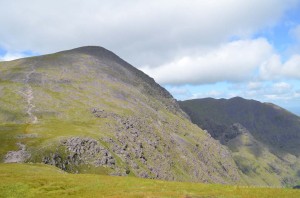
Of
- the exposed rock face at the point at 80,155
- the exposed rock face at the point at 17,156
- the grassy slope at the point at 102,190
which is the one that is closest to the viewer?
the grassy slope at the point at 102,190

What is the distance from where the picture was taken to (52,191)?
49875mm

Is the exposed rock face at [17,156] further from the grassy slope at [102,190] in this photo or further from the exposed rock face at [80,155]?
the grassy slope at [102,190]

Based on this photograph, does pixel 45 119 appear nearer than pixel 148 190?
No

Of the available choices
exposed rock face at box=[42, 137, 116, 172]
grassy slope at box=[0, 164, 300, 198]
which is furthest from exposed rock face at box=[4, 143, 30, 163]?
grassy slope at box=[0, 164, 300, 198]

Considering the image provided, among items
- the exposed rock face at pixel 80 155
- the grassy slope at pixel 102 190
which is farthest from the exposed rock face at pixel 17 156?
the grassy slope at pixel 102 190

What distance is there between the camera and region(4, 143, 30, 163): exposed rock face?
12490cm

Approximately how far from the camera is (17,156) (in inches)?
5054

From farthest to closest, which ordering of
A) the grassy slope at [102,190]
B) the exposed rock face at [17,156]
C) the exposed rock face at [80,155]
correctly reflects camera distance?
the exposed rock face at [80,155]
the exposed rock face at [17,156]
the grassy slope at [102,190]

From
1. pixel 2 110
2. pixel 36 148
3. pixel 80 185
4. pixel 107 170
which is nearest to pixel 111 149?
pixel 107 170

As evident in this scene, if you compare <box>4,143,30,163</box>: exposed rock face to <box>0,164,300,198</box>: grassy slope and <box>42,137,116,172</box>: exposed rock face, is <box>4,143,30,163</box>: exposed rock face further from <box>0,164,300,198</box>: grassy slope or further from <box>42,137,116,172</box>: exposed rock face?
<box>0,164,300,198</box>: grassy slope

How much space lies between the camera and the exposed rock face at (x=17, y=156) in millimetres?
124900

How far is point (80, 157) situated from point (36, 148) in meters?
20.2

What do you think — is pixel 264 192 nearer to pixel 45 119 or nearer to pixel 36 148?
pixel 36 148

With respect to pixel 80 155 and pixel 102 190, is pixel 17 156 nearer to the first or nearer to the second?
pixel 80 155
